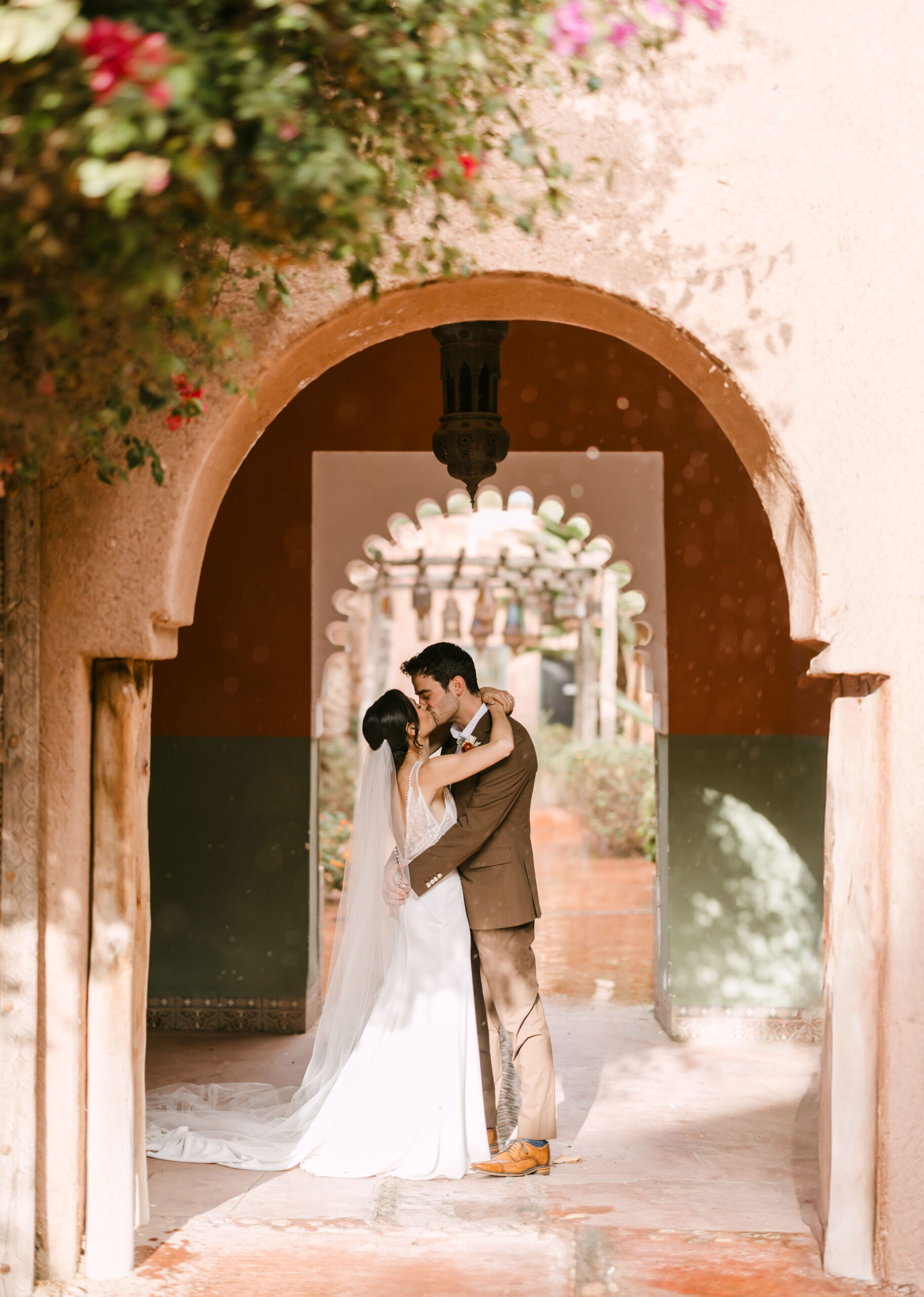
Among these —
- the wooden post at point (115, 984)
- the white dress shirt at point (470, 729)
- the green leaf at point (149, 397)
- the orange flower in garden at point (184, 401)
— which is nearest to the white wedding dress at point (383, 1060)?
the white dress shirt at point (470, 729)

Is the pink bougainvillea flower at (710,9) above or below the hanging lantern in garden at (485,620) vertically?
above

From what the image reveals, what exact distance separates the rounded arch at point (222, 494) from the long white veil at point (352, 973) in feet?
4.09

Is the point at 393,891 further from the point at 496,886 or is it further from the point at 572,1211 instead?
the point at 572,1211

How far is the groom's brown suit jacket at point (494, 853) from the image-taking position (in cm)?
396

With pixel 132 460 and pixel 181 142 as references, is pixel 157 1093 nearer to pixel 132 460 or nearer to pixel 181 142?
pixel 132 460

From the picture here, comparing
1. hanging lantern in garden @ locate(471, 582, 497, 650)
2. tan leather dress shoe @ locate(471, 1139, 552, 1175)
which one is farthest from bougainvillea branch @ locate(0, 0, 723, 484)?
hanging lantern in garden @ locate(471, 582, 497, 650)

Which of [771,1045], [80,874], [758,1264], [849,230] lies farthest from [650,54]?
[771,1045]

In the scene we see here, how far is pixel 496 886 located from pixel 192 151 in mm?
2832

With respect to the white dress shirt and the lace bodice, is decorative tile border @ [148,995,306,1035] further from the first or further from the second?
the white dress shirt

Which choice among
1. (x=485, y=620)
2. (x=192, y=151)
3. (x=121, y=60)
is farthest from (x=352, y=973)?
(x=485, y=620)

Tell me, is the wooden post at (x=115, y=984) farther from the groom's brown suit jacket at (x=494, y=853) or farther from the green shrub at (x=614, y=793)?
the green shrub at (x=614, y=793)

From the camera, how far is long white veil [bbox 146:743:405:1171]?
162 inches

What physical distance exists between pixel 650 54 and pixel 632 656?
42.1 ft

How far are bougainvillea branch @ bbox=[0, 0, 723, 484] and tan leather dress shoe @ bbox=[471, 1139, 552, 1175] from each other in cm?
259
